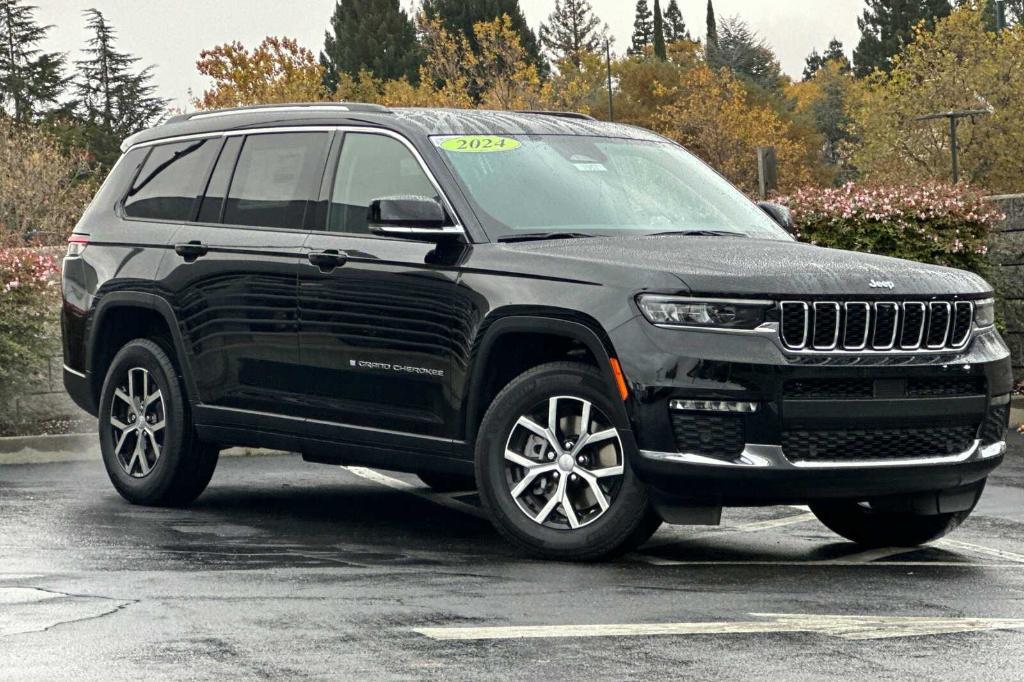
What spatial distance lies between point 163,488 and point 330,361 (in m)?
1.61

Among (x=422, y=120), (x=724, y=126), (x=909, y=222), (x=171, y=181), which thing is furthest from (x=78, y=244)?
(x=724, y=126)

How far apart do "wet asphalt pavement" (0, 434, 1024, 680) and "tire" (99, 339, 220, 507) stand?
16 cm

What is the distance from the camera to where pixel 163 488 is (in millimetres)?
9852

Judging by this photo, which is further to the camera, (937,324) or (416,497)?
(416,497)

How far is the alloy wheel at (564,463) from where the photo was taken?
764 cm

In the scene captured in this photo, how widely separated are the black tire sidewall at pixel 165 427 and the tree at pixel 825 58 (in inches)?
6613

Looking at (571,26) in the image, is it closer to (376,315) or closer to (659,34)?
(659,34)

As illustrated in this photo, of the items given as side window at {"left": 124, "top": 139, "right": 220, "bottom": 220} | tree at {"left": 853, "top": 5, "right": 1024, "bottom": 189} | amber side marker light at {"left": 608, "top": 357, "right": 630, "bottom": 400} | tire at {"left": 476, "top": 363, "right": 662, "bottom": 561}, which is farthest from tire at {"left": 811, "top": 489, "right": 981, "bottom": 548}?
tree at {"left": 853, "top": 5, "right": 1024, "bottom": 189}

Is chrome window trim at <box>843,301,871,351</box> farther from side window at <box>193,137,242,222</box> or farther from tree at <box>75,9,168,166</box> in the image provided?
tree at <box>75,9,168,166</box>

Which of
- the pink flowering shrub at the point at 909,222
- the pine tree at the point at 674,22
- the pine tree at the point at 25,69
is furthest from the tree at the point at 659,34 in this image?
the pink flowering shrub at the point at 909,222

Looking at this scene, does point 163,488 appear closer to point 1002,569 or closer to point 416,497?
point 416,497

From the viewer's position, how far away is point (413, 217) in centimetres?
812

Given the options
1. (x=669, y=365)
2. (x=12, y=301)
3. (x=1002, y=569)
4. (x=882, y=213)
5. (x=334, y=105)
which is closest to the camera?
(x=669, y=365)

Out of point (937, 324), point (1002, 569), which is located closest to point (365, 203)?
point (937, 324)
